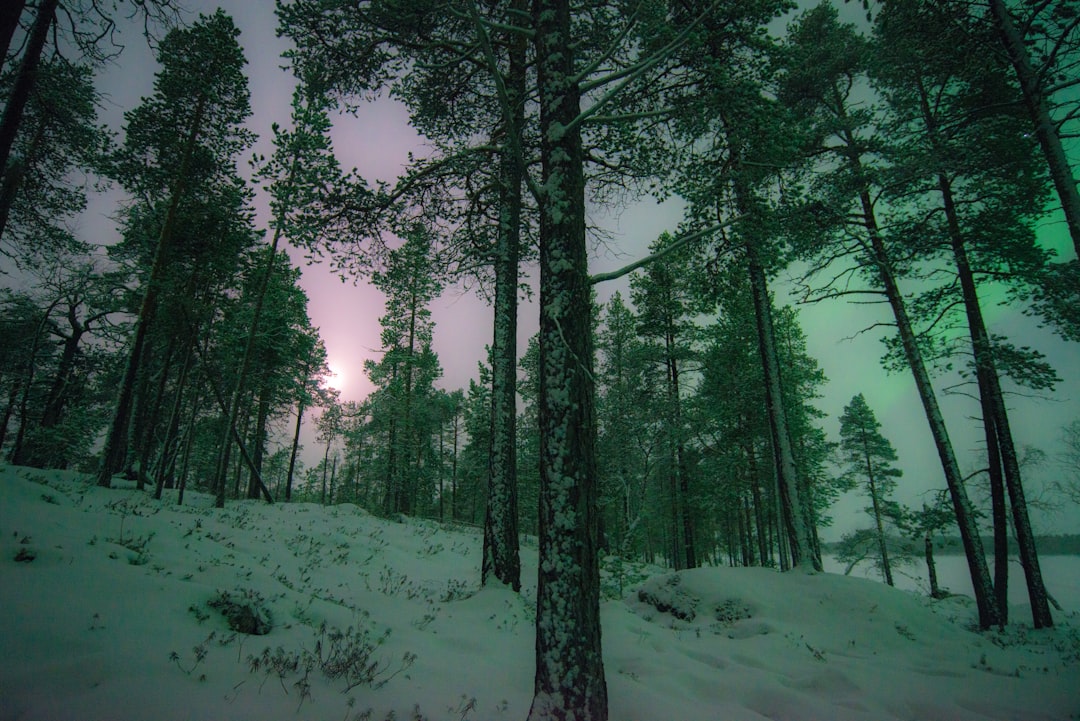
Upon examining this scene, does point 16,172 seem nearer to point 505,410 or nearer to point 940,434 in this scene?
point 505,410

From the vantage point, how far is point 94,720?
7.91ft

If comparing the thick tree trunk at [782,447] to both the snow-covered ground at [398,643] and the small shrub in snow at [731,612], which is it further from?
the small shrub in snow at [731,612]

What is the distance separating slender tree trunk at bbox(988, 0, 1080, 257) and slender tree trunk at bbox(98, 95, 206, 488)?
20.0m

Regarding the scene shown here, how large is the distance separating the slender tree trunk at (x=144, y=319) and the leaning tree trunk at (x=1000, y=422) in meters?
21.3

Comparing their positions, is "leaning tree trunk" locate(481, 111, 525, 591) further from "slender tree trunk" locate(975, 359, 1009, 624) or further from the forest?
"slender tree trunk" locate(975, 359, 1009, 624)

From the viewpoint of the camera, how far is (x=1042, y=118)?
6.19 m

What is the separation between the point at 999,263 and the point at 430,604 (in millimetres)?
13878

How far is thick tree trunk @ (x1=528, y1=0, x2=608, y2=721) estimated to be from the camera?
117 inches

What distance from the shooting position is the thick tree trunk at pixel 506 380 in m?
7.33

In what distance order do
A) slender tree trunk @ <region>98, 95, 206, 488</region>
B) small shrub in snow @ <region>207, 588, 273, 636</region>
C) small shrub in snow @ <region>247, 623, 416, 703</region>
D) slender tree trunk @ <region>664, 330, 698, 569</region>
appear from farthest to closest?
slender tree trunk @ <region>664, 330, 698, 569</region> → slender tree trunk @ <region>98, 95, 206, 488</region> → small shrub in snow @ <region>207, 588, 273, 636</region> → small shrub in snow @ <region>247, 623, 416, 703</region>

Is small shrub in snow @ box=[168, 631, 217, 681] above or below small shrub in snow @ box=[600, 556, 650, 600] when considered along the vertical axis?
above

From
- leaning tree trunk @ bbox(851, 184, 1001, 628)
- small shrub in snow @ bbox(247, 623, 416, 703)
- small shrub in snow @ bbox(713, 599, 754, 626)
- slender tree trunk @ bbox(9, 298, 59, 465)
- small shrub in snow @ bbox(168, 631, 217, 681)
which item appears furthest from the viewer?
slender tree trunk @ bbox(9, 298, 59, 465)

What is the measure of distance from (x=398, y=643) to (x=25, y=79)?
9.52 meters

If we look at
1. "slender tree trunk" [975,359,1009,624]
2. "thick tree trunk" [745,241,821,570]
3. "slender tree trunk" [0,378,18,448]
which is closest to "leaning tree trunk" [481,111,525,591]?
"thick tree trunk" [745,241,821,570]
